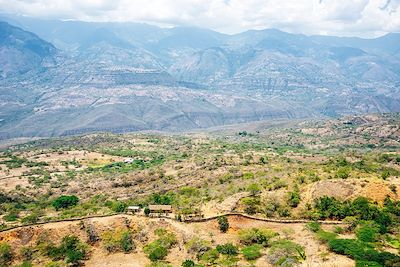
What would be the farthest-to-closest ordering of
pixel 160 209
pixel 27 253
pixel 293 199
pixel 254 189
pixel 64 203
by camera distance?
pixel 64 203
pixel 254 189
pixel 160 209
pixel 293 199
pixel 27 253

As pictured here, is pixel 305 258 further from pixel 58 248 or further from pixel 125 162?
pixel 125 162

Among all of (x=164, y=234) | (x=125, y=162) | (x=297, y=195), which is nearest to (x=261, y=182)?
(x=297, y=195)

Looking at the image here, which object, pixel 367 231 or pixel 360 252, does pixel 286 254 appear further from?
pixel 367 231

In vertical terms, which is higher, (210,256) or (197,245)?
(197,245)

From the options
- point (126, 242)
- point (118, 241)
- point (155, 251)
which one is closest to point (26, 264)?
point (118, 241)

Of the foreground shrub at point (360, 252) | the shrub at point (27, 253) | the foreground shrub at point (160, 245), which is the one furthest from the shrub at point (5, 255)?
the foreground shrub at point (360, 252)

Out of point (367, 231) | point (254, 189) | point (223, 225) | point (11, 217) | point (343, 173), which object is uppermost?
point (343, 173)

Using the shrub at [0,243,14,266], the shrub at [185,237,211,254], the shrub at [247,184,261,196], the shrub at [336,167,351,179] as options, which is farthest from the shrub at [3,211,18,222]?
the shrub at [336,167,351,179]
